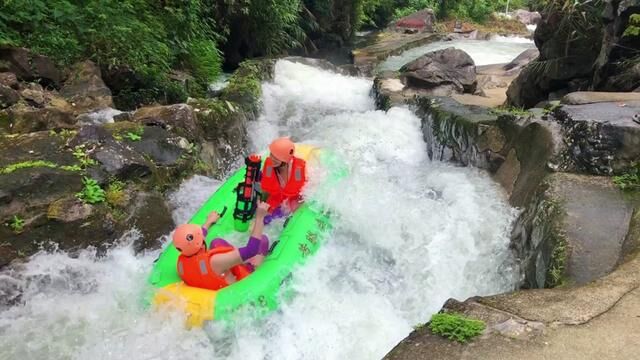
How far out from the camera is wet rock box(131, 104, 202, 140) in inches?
246

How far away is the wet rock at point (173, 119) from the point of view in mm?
6250

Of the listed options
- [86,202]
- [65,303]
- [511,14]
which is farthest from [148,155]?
[511,14]

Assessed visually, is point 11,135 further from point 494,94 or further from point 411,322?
point 494,94

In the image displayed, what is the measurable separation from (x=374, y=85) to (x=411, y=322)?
25.1 ft

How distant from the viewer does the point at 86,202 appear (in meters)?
→ 4.96

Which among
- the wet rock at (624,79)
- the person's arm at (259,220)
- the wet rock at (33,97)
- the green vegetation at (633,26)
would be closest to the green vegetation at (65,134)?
the wet rock at (33,97)

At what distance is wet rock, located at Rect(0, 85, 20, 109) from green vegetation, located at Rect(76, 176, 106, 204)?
147cm

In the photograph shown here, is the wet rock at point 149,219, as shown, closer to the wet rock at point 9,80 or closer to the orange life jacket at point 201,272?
the orange life jacket at point 201,272

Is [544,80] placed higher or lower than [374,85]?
higher

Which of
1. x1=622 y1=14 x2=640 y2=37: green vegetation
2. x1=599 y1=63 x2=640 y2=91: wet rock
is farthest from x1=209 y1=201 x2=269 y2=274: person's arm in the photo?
x1=599 y1=63 x2=640 y2=91: wet rock

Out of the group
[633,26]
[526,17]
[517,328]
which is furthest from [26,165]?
[526,17]

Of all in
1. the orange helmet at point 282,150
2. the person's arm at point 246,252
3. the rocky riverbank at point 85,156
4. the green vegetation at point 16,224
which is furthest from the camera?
the orange helmet at point 282,150

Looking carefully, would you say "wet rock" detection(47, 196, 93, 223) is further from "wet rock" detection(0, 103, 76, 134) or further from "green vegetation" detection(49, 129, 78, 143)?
"wet rock" detection(0, 103, 76, 134)

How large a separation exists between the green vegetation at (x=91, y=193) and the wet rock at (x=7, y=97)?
4.83 feet
